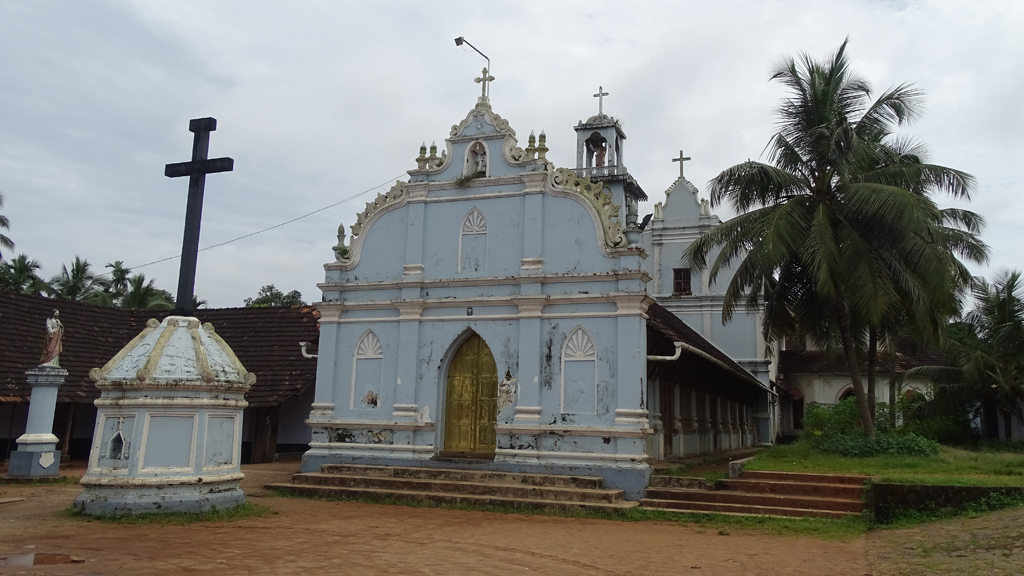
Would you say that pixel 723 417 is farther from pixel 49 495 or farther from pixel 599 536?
pixel 49 495

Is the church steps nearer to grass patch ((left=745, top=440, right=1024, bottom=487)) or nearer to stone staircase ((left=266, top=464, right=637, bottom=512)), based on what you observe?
grass patch ((left=745, top=440, right=1024, bottom=487))

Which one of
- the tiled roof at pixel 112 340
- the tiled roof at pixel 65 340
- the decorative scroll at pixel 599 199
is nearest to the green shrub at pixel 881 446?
the decorative scroll at pixel 599 199

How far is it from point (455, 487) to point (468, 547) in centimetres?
424

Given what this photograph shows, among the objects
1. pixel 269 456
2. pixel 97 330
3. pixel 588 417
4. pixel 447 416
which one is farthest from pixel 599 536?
pixel 97 330

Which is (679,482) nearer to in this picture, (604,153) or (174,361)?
(174,361)

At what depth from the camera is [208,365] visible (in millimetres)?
10266

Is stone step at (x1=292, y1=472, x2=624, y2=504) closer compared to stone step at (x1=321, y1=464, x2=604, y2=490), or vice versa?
stone step at (x1=292, y1=472, x2=624, y2=504)

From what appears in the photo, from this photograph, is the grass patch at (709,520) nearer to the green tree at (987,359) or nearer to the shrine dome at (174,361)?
the shrine dome at (174,361)

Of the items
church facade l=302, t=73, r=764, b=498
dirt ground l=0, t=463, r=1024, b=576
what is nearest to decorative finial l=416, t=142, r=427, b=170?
church facade l=302, t=73, r=764, b=498

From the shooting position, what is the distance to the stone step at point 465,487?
11.8 metres

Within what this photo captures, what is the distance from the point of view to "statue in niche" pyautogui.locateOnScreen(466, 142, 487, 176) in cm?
1450

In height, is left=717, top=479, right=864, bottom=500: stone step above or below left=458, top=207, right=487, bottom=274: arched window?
below

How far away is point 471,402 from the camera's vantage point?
45.7ft

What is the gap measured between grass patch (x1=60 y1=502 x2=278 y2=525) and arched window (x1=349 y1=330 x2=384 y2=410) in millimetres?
3956
